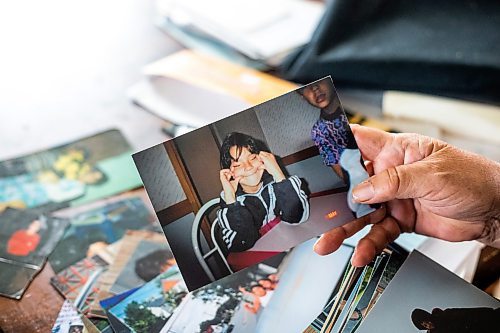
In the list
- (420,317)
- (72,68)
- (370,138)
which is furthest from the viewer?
(72,68)

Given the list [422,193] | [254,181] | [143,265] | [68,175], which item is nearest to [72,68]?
[68,175]

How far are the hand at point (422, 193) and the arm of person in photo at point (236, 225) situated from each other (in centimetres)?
10

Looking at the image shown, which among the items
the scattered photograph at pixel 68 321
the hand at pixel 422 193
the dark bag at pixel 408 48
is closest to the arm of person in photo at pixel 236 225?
the hand at pixel 422 193

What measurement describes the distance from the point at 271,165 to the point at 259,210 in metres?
0.05

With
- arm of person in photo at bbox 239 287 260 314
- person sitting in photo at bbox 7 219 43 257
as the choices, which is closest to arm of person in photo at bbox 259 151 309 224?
arm of person in photo at bbox 239 287 260 314

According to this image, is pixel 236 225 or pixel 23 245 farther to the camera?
pixel 23 245

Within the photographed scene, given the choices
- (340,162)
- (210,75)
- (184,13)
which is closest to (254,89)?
(210,75)

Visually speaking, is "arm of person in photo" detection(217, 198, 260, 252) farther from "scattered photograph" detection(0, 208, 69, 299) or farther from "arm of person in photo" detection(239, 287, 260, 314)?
"scattered photograph" detection(0, 208, 69, 299)

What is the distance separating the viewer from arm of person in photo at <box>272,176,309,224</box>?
75cm

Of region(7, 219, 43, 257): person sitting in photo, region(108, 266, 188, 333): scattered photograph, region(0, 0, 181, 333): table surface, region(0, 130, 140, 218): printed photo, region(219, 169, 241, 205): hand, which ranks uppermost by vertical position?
region(0, 0, 181, 333): table surface

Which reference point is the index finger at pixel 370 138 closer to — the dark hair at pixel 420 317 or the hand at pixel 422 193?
the hand at pixel 422 193

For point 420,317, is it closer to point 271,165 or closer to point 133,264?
point 271,165

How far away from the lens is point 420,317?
72 centimetres

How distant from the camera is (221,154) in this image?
74cm
